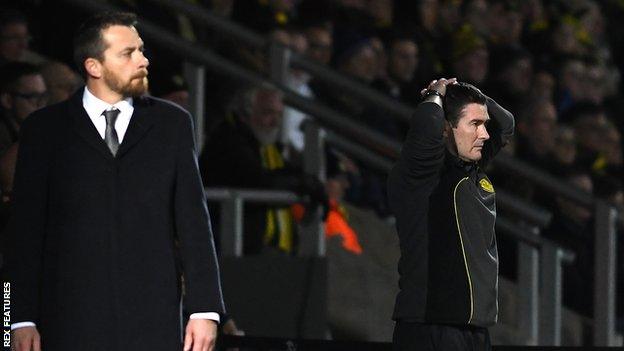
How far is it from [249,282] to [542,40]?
7.11m

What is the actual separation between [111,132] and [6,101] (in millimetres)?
2247

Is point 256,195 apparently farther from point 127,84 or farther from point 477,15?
point 477,15

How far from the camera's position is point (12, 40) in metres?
7.51

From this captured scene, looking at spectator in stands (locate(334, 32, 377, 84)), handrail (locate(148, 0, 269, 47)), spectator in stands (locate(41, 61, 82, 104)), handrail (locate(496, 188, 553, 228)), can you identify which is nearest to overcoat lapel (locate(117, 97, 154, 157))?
spectator in stands (locate(41, 61, 82, 104))

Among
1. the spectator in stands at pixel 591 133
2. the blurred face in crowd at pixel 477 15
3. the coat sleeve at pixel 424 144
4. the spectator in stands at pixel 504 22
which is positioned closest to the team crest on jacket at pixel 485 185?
the coat sleeve at pixel 424 144

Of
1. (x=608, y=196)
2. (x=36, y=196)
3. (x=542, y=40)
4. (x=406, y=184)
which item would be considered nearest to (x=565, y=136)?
(x=608, y=196)

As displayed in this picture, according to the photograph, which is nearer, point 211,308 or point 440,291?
point 211,308

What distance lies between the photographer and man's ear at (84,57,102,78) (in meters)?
4.61

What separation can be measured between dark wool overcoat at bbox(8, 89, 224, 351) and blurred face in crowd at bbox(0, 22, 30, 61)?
2999mm

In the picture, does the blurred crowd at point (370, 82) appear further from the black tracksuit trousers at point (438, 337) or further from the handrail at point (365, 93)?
the black tracksuit trousers at point (438, 337)

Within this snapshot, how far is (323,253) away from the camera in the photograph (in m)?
7.95

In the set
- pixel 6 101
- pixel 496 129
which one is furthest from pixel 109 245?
pixel 6 101

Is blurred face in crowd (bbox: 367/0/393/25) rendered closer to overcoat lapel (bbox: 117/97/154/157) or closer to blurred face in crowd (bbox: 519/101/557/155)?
blurred face in crowd (bbox: 519/101/557/155)

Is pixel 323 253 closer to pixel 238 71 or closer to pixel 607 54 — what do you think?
pixel 238 71
